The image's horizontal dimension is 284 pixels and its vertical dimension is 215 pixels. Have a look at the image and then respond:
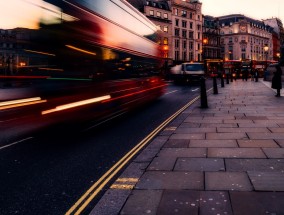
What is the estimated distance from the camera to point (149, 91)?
15492 millimetres

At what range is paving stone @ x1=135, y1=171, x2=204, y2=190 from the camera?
14.4 feet

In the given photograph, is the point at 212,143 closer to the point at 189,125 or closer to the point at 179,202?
the point at 189,125

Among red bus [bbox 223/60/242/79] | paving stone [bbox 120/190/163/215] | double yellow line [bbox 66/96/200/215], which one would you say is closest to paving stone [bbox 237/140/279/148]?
double yellow line [bbox 66/96/200/215]

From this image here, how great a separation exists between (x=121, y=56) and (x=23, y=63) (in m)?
4.48

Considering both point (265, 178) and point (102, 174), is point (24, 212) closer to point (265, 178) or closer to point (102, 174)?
point (102, 174)

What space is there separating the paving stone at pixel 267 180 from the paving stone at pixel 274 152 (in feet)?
3.16

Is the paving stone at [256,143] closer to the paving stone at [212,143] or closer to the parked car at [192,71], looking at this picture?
the paving stone at [212,143]

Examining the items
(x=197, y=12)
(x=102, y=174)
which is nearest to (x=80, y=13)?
(x=102, y=174)

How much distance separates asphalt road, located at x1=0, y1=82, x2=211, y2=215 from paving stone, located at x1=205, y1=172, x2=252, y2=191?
160 cm

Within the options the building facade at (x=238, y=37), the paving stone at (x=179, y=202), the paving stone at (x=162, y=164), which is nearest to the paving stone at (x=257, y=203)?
the paving stone at (x=179, y=202)

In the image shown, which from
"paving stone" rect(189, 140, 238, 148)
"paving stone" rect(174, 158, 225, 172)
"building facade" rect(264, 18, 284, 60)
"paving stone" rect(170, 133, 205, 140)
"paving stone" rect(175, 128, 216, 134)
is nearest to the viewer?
"paving stone" rect(174, 158, 225, 172)

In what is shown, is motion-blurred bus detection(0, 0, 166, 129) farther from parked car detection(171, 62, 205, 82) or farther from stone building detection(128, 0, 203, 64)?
stone building detection(128, 0, 203, 64)

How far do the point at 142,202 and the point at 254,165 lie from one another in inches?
89.8

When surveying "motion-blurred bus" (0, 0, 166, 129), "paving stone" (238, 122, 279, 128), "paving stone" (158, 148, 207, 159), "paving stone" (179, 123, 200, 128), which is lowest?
"paving stone" (158, 148, 207, 159)
